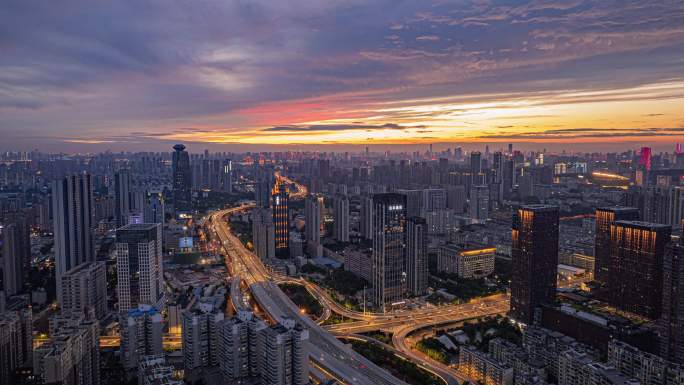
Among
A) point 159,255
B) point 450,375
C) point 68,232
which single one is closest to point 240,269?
point 159,255

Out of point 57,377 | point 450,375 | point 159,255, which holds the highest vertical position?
point 159,255

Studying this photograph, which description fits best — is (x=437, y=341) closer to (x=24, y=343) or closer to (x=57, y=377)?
(x=57, y=377)

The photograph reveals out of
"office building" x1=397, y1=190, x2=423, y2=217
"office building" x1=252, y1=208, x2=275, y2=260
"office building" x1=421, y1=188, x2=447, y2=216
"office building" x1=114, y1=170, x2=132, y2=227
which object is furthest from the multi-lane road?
"office building" x1=421, y1=188, x2=447, y2=216

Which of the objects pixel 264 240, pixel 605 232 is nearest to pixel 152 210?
pixel 264 240

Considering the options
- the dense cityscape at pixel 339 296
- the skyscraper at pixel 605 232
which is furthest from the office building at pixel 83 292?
the skyscraper at pixel 605 232

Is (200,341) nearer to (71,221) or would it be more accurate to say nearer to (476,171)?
(71,221)

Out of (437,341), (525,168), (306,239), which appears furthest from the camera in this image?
(525,168)

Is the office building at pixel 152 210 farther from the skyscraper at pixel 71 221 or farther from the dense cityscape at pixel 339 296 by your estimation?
the skyscraper at pixel 71 221
